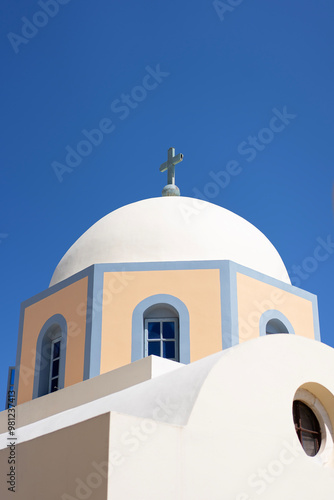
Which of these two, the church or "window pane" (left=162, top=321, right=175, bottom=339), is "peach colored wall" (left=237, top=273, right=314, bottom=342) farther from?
"window pane" (left=162, top=321, right=175, bottom=339)

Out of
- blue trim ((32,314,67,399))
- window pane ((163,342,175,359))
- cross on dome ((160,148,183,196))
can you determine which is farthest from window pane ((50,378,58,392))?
cross on dome ((160,148,183,196))

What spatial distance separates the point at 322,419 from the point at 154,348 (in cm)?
266

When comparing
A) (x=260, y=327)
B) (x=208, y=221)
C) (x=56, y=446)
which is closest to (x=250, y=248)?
(x=208, y=221)

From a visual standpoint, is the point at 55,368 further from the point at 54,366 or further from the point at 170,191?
the point at 170,191

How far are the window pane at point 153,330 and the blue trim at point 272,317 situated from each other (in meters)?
1.47

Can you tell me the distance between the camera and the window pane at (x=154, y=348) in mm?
9102

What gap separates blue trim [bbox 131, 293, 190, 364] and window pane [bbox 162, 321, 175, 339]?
216mm

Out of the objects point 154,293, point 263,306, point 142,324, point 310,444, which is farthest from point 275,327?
point 310,444

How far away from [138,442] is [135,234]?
16.6 ft

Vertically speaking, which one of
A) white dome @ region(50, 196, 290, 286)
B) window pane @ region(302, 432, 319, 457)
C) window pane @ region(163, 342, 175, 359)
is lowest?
window pane @ region(302, 432, 319, 457)

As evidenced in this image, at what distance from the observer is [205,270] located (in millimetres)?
9430

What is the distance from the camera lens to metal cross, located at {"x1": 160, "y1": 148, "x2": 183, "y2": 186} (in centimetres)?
1173

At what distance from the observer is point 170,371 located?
7.35 meters

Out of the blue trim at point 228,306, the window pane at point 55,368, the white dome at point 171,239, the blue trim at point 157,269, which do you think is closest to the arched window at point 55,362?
the window pane at point 55,368
